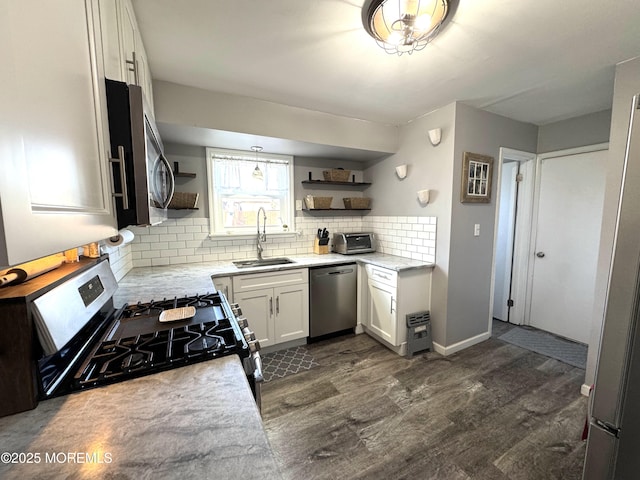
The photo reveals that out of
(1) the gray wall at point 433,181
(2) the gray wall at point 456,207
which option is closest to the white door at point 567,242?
(2) the gray wall at point 456,207

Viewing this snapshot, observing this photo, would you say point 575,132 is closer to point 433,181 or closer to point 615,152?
point 615,152

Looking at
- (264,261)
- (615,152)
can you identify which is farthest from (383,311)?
(615,152)

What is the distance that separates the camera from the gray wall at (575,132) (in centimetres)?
246

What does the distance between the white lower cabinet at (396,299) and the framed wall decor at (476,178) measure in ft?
2.73

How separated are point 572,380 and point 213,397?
290 centimetres

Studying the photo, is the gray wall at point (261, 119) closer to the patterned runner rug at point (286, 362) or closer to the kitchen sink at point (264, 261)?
the kitchen sink at point (264, 261)

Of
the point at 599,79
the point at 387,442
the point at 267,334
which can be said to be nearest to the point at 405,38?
the point at 599,79

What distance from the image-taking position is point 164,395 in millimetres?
735

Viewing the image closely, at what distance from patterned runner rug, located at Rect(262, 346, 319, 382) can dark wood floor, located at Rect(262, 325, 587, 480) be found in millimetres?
83

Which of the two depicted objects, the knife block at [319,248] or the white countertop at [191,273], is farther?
the knife block at [319,248]

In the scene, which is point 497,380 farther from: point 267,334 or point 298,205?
point 298,205

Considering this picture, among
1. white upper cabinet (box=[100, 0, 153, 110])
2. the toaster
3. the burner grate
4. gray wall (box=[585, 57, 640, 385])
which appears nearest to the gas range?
the burner grate

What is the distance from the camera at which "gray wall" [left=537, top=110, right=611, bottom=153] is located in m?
2.46

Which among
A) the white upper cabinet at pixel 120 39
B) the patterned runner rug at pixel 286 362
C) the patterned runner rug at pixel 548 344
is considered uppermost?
the white upper cabinet at pixel 120 39
